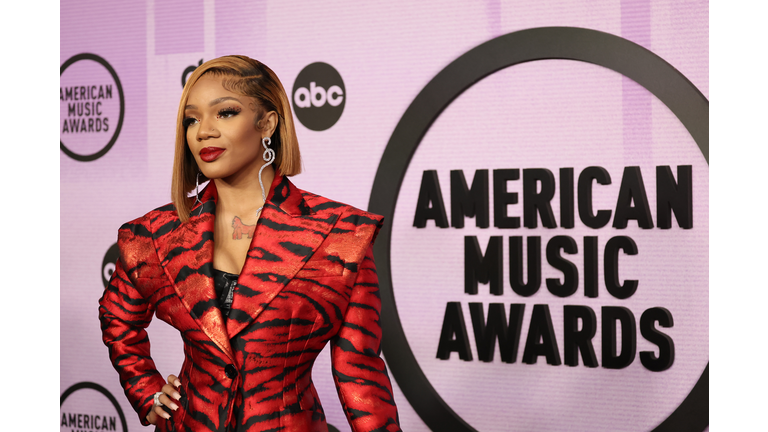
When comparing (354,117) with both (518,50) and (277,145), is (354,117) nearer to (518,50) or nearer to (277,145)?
(518,50)

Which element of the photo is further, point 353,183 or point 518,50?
point 353,183

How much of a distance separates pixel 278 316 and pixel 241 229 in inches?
9.4

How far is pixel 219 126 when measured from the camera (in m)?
1.45

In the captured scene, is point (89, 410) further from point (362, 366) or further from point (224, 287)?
point (362, 366)

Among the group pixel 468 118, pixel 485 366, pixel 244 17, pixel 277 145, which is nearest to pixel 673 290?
pixel 485 366

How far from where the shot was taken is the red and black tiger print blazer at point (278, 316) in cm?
139

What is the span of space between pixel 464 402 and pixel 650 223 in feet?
2.94

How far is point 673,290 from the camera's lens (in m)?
2.22

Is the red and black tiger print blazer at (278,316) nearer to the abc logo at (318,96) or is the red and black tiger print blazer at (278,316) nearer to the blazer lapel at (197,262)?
the blazer lapel at (197,262)

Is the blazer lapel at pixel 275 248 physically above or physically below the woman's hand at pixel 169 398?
above

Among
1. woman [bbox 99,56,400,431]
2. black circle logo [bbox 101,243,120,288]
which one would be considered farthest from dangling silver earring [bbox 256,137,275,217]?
black circle logo [bbox 101,243,120,288]

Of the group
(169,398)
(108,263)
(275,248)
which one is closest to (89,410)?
(108,263)

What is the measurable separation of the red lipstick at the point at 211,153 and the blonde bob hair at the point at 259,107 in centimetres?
9

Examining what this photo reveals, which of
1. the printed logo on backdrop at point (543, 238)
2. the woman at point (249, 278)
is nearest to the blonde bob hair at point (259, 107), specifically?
the woman at point (249, 278)
